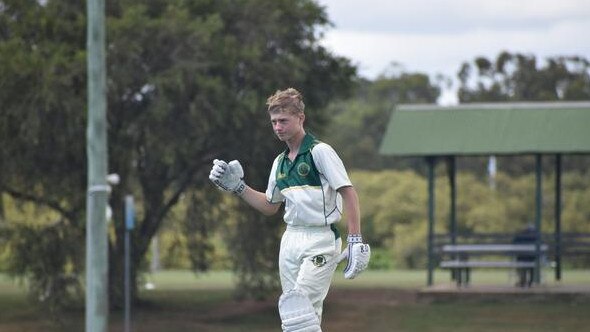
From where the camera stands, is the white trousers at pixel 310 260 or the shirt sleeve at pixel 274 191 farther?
the shirt sleeve at pixel 274 191

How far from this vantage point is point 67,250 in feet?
101

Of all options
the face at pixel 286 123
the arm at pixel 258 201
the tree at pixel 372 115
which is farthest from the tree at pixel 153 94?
the tree at pixel 372 115

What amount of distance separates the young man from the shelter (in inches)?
839

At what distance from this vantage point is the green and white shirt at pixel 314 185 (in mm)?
11055

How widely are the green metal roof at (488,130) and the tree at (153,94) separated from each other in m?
2.00

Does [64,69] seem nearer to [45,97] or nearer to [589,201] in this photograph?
[45,97]

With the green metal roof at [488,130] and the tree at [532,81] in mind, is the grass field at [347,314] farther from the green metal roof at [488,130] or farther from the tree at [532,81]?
the tree at [532,81]

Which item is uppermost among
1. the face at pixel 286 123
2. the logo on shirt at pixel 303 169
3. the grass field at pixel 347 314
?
the face at pixel 286 123

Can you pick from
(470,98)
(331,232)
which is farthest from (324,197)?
(470,98)

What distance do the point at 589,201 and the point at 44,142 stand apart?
3590 centimetres

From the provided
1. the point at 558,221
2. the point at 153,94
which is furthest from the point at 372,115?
the point at 153,94

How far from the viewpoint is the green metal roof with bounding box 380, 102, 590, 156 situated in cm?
3278

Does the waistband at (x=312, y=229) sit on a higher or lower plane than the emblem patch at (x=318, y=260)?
higher

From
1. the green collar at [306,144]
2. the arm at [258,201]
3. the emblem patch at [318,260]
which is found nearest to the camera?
the emblem patch at [318,260]
